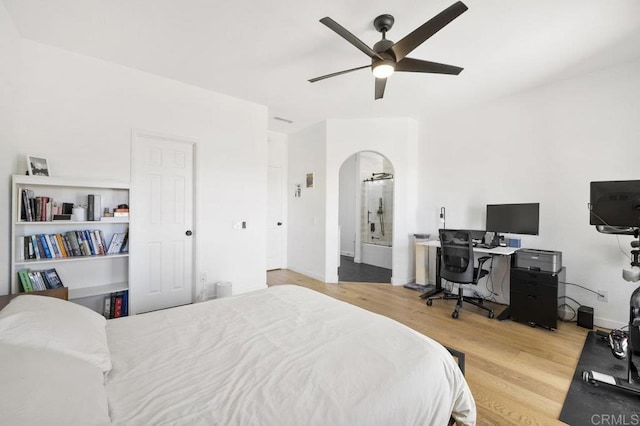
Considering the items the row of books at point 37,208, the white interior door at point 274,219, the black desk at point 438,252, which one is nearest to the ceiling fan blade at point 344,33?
the black desk at point 438,252

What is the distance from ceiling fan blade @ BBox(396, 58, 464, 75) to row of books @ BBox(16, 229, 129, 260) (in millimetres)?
3260

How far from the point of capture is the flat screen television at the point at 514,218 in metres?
3.32

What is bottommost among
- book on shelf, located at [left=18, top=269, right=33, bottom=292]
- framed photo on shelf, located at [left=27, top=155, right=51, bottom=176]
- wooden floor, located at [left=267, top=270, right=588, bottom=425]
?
wooden floor, located at [left=267, top=270, right=588, bottom=425]

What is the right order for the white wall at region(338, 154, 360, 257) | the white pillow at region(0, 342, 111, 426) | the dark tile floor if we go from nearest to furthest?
the white pillow at region(0, 342, 111, 426), the dark tile floor, the white wall at region(338, 154, 360, 257)

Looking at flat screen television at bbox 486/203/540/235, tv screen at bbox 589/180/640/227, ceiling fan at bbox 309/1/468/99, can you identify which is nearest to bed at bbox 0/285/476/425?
ceiling fan at bbox 309/1/468/99

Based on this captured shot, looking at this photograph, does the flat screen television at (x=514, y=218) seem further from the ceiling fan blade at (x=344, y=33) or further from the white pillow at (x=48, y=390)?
the white pillow at (x=48, y=390)

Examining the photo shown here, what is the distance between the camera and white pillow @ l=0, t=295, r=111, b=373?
42.0 inches

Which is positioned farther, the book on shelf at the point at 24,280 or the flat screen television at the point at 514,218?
the flat screen television at the point at 514,218

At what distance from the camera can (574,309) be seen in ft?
10.4

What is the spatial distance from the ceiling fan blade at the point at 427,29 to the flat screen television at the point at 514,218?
2514 millimetres

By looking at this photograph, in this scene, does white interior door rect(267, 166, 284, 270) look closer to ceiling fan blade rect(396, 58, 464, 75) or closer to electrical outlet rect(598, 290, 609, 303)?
ceiling fan blade rect(396, 58, 464, 75)

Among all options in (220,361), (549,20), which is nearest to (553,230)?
(549,20)

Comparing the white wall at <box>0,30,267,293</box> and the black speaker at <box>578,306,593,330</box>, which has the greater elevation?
the white wall at <box>0,30,267,293</box>

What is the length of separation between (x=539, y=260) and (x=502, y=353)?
123 cm
